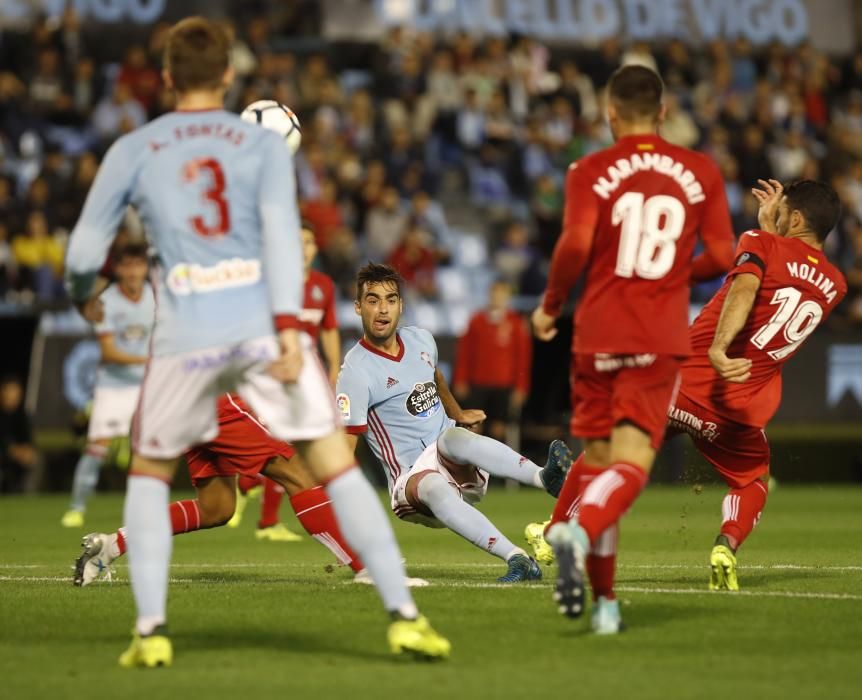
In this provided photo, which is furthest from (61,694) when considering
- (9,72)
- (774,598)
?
(9,72)

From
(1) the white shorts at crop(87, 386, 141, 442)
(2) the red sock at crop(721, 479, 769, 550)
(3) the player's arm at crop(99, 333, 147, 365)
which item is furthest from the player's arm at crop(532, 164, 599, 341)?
(1) the white shorts at crop(87, 386, 141, 442)

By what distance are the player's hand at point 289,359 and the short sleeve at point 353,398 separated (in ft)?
9.78

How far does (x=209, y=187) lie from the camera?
242 inches

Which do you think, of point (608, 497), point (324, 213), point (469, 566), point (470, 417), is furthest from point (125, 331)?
point (608, 497)

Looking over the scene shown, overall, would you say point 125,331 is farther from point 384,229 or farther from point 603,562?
point 603,562

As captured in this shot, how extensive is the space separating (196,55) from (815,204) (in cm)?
404

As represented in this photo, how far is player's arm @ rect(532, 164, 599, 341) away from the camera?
6656 mm

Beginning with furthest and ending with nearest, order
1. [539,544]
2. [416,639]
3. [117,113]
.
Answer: [117,113], [539,544], [416,639]

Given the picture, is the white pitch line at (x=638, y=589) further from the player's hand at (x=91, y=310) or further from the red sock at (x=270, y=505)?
the red sock at (x=270, y=505)

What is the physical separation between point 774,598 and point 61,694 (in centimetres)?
388

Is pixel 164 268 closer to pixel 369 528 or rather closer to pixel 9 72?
pixel 369 528

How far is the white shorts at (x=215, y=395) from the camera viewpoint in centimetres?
613

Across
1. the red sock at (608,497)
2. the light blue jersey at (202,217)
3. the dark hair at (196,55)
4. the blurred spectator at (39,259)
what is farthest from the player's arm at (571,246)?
the blurred spectator at (39,259)

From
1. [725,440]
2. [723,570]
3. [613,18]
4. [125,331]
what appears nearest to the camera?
[723,570]
